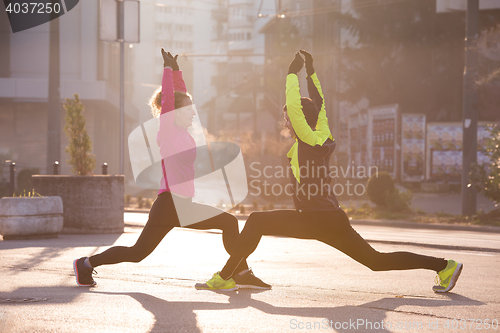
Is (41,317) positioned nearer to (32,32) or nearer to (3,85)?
(3,85)

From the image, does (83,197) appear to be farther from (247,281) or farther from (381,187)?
(381,187)

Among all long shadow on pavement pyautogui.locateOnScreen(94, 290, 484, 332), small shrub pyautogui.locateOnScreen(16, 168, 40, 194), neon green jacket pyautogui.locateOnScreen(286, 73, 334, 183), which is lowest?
small shrub pyautogui.locateOnScreen(16, 168, 40, 194)

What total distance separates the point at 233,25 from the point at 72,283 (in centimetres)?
10143

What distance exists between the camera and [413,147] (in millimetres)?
31031

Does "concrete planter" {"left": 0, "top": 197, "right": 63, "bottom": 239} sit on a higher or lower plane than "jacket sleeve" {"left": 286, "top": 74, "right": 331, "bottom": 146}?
lower

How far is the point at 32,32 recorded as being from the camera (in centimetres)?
3503

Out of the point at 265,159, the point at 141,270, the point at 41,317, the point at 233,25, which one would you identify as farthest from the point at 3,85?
the point at 233,25

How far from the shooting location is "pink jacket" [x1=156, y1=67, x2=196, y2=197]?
5.62 m

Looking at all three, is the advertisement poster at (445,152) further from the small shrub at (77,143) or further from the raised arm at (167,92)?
the raised arm at (167,92)

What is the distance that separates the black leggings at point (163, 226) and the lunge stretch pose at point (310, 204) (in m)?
0.27

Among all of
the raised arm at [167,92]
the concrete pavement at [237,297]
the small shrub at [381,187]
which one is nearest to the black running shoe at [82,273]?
the concrete pavement at [237,297]

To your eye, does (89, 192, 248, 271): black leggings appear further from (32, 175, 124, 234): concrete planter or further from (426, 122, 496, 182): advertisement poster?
(426, 122, 496, 182): advertisement poster

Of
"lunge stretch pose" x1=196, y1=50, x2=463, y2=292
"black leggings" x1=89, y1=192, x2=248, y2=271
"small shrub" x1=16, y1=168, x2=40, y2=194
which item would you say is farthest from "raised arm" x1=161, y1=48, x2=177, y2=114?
"small shrub" x1=16, y1=168, x2=40, y2=194

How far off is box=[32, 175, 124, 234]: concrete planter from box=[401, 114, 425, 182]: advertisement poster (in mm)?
21225
